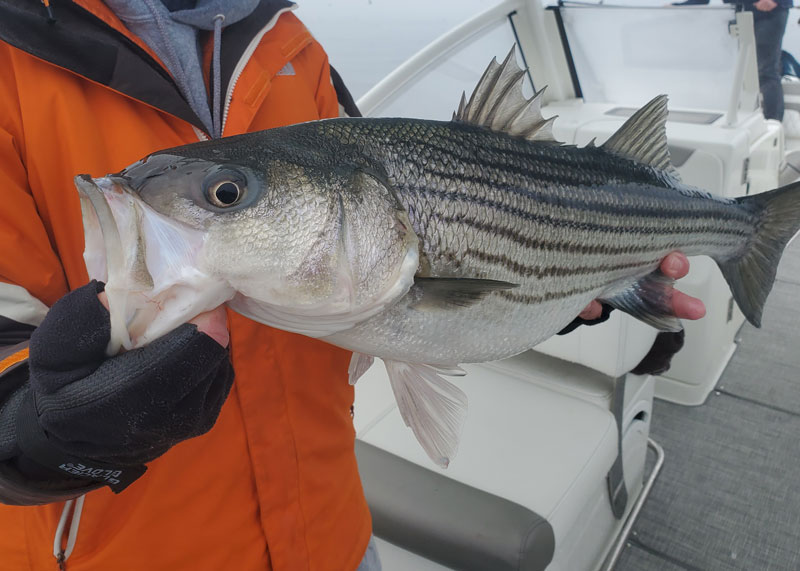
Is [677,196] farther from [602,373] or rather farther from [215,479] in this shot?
[215,479]

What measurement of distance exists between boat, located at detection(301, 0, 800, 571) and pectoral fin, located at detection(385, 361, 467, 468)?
22.6 inches

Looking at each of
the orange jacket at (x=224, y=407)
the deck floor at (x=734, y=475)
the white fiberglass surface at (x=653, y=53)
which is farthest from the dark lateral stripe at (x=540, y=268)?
the white fiberglass surface at (x=653, y=53)

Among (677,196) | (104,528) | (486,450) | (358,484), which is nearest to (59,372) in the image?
(104,528)

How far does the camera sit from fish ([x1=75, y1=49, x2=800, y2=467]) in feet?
2.43

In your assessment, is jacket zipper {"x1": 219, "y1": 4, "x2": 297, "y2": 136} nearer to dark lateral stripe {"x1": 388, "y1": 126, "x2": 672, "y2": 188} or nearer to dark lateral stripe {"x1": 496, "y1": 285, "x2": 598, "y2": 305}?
dark lateral stripe {"x1": 388, "y1": 126, "x2": 672, "y2": 188}

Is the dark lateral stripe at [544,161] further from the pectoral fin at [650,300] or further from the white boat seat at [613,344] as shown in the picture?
the white boat seat at [613,344]

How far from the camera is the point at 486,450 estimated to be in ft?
6.05

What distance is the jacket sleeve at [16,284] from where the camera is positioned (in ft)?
2.60

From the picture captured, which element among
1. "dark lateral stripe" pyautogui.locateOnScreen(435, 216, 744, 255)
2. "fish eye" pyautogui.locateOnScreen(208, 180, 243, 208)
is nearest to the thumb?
"fish eye" pyautogui.locateOnScreen(208, 180, 243, 208)

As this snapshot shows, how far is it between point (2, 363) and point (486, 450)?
136 centimetres

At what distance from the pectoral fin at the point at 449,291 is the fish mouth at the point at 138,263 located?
12.5 inches

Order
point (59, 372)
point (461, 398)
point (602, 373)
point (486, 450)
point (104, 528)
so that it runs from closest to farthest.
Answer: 1. point (59, 372)
2. point (104, 528)
3. point (461, 398)
4. point (486, 450)
5. point (602, 373)

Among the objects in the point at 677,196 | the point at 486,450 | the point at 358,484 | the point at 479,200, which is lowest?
the point at 486,450

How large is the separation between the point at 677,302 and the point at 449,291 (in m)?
0.73
